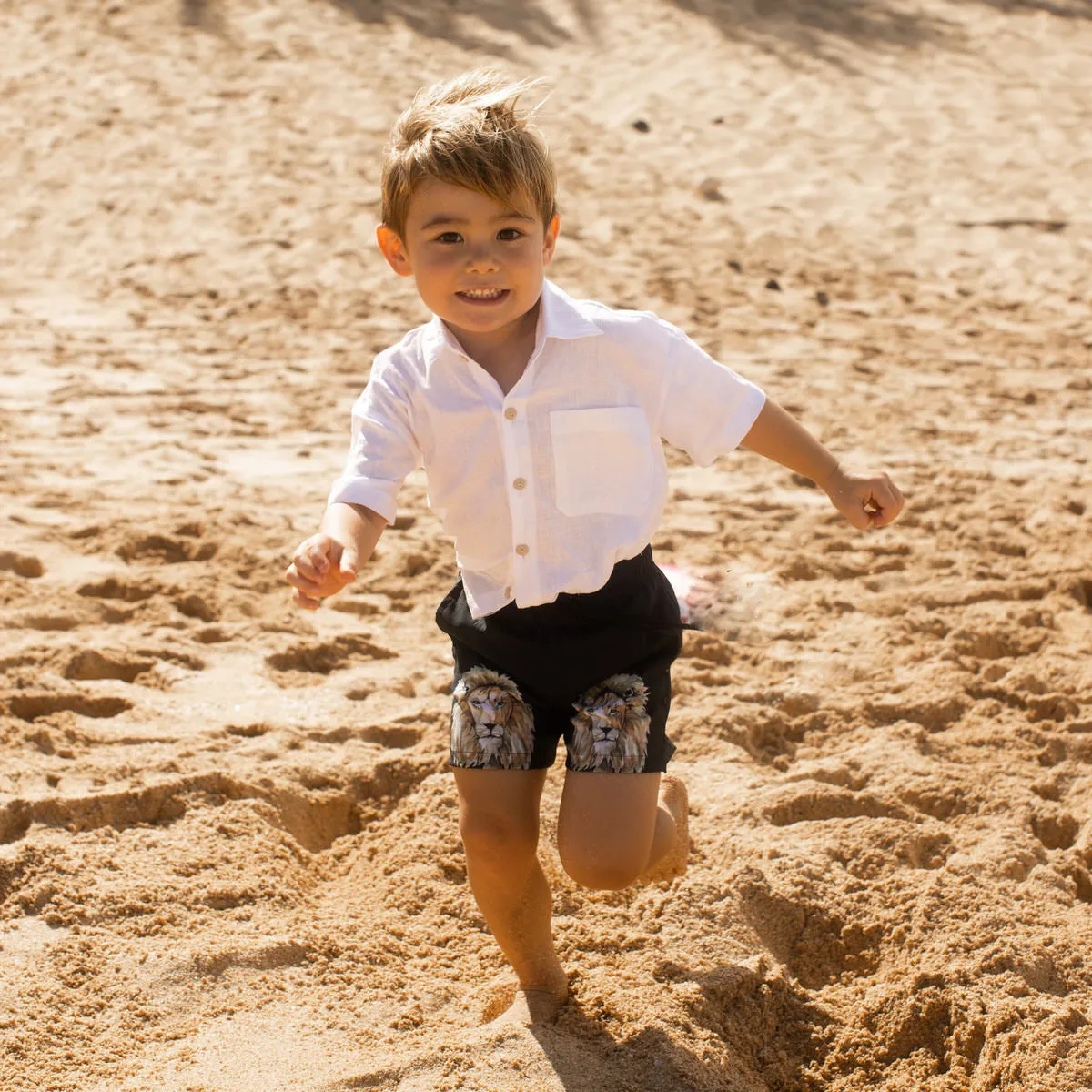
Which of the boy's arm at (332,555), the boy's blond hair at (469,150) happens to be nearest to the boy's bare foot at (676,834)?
the boy's arm at (332,555)

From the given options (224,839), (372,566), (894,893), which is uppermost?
(894,893)

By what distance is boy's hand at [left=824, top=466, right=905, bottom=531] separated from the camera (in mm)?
2312

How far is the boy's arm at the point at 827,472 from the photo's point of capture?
2.32 m

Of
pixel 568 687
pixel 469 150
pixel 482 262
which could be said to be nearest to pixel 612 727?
pixel 568 687

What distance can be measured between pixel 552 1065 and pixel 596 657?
0.64 metres

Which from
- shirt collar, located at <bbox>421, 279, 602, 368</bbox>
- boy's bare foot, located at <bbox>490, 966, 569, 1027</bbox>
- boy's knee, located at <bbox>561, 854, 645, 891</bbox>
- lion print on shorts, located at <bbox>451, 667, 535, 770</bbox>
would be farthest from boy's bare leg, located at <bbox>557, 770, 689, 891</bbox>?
shirt collar, located at <bbox>421, 279, 602, 368</bbox>

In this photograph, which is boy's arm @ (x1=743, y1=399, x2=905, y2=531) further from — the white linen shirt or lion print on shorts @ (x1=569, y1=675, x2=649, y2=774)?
lion print on shorts @ (x1=569, y1=675, x2=649, y2=774)

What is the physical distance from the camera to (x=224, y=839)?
2.84 m

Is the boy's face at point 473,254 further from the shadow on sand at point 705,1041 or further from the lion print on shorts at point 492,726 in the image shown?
the shadow on sand at point 705,1041

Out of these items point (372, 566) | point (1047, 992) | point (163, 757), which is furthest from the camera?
point (372, 566)

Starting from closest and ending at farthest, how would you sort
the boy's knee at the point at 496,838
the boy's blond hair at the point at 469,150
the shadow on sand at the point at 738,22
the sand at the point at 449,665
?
the boy's blond hair at the point at 469,150, the boy's knee at the point at 496,838, the sand at the point at 449,665, the shadow on sand at the point at 738,22

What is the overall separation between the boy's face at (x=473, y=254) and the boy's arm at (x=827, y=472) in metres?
0.45

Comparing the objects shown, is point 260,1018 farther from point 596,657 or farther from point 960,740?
point 960,740

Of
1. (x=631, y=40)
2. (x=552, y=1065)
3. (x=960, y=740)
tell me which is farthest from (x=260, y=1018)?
(x=631, y=40)
